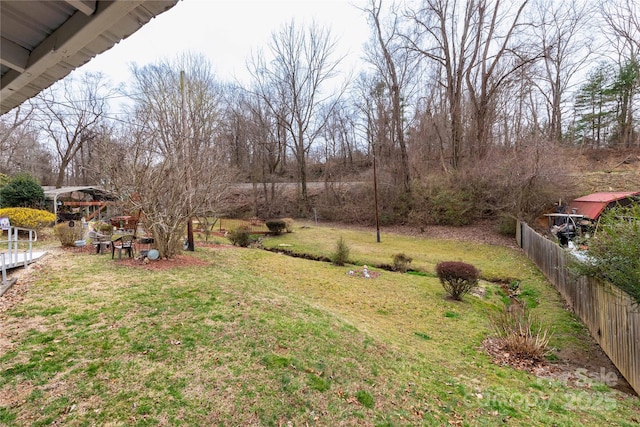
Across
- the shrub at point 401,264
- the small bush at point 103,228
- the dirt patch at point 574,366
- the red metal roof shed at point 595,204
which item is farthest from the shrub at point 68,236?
the red metal roof shed at point 595,204

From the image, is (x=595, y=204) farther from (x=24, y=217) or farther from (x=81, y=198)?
(x=81, y=198)

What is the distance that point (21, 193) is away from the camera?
1532 cm

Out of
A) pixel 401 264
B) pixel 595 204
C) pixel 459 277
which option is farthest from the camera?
pixel 595 204

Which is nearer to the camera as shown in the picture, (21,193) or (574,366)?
(574,366)

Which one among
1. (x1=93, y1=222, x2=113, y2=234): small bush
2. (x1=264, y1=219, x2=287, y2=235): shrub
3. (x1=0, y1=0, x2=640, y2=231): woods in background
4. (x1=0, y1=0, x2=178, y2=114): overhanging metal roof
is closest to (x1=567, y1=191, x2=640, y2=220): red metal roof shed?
(x1=0, y1=0, x2=640, y2=231): woods in background

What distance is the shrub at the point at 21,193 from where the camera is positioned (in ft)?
49.4

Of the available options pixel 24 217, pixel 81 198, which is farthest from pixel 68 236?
pixel 81 198

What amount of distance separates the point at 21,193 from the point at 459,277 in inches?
805

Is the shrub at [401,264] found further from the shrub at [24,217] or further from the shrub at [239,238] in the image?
the shrub at [24,217]

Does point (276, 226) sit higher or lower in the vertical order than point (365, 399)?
higher

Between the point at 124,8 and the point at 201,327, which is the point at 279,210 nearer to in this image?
the point at 201,327

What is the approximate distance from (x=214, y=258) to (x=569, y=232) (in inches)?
545

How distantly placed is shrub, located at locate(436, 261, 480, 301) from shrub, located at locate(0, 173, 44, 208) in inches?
786

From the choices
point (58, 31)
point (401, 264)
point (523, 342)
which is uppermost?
point (58, 31)
